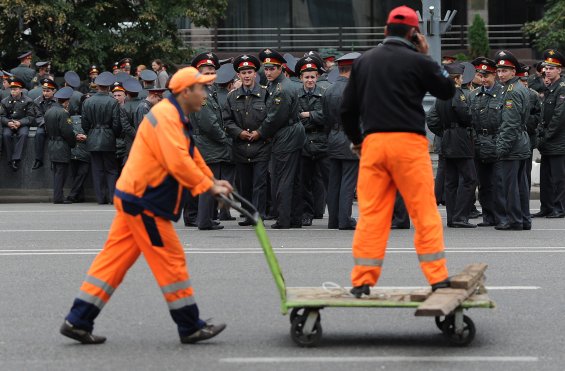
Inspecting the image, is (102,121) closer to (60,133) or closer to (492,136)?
(60,133)

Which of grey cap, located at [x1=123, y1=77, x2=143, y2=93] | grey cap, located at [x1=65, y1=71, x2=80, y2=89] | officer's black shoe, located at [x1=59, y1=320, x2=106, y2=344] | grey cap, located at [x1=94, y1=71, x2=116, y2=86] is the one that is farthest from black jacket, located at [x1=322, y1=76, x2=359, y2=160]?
grey cap, located at [x1=65, y1=71, x2=80, y2=89]

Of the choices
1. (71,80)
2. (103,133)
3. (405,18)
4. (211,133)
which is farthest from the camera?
(71,80)

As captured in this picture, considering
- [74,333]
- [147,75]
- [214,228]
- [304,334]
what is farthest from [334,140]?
[74,333]

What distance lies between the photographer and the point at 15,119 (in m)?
21.5

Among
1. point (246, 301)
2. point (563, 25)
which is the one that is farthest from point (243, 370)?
point (563, 25)

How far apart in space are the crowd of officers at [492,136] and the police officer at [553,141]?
2cm

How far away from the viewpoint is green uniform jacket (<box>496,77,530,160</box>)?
14852 millimetres

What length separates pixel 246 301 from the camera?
10.1 metres

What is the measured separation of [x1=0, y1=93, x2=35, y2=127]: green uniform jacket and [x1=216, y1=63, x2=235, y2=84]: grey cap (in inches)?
220

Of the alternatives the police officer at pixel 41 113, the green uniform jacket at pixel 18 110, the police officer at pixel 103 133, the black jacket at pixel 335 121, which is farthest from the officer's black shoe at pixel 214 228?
the green uniform jacket at pixel 18 110

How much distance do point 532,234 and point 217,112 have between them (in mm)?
3810

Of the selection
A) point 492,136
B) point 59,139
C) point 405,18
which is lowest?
point 59,139

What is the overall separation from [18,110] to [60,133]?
4.12ft

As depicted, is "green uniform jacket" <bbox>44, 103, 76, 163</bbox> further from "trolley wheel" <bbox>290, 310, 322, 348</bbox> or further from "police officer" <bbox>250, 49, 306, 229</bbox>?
"trolley wheel" <bbox>290, 310, 322, 348</bbox>
